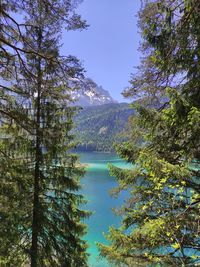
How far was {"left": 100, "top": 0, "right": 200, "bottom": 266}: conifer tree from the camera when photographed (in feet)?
12.6

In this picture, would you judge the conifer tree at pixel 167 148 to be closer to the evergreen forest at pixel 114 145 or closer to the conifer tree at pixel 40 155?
the evergreen forest at pixel 114 145

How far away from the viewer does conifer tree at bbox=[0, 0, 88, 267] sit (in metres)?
5.36

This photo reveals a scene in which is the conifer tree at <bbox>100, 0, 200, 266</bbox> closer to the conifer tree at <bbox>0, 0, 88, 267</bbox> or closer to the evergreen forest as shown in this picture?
the evergreen forest

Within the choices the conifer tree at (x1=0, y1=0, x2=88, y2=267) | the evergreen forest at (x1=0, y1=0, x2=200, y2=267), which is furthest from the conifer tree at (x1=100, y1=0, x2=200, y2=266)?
the conifer tree at (x1=0, y1=0, x2=88, y2=267)

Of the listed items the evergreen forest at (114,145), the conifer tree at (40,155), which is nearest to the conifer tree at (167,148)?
the evergreen forest at (114,145)

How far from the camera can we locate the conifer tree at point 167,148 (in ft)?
12.6

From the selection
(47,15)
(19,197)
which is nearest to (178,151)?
(47,15)

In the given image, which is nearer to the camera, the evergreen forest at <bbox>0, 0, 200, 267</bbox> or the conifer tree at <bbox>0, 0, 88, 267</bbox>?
the evergreen forest at <bbox>0, 0, 200, 267</bbox>

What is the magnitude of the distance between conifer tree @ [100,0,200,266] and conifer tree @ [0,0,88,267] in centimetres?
157

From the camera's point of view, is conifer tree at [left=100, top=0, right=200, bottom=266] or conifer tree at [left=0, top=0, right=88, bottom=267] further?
conifer tree at [left=0, top=0, right=88, bottom=267]

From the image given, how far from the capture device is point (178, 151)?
4672 mm

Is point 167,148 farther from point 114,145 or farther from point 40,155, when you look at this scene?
point 40,155

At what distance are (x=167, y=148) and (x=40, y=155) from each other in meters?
4.20

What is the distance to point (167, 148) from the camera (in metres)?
4.99
